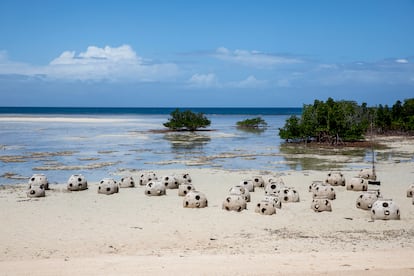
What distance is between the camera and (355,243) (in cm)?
1513

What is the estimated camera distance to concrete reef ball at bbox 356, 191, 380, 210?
19.8m

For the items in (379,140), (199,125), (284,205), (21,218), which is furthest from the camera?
(199,125)

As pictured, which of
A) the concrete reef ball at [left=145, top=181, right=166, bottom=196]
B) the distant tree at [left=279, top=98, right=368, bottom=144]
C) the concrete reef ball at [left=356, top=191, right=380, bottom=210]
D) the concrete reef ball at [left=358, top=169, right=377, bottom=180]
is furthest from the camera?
the distant tree at [left=279, top=98, right=368, bottom=144]

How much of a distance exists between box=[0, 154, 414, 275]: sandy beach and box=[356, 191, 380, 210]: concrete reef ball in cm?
25

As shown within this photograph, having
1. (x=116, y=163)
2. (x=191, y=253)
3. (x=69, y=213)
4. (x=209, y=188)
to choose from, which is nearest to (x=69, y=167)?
(x=116, y=163)

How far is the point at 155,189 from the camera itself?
2272 centimetres

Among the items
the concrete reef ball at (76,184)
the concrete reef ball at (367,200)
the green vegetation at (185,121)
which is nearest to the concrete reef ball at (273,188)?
the concrete reef ball at (367,200)

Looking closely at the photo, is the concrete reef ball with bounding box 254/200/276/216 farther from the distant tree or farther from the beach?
the distant tree

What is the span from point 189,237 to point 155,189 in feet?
23.1

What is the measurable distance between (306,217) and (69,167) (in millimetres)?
19614

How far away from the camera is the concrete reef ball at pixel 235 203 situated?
767 inches

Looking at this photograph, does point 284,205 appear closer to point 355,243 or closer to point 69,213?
point 355,243

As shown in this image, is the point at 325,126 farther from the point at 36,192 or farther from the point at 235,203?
the point at 36,192

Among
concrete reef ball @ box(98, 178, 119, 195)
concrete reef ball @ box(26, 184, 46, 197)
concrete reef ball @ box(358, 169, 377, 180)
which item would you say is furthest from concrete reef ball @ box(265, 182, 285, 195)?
concrete reef ball @ box(26, 184, 46, 197)
